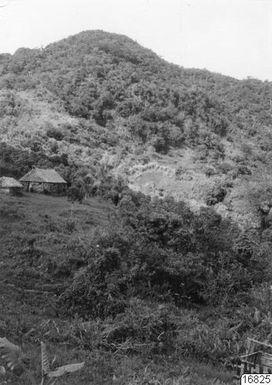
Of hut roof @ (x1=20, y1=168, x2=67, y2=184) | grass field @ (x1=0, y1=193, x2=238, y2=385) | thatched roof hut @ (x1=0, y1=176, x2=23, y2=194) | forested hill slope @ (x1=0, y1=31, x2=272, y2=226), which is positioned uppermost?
forested hill slope @ (x1=0, y1=31, x2=272, y2=226)

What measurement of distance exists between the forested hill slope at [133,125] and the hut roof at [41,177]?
307 cm

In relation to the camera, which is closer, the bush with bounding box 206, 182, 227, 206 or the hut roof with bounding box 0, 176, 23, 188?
the hut roof with bounding box 0, 176, 23, 188

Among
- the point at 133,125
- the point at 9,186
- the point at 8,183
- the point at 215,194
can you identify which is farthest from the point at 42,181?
the point at 133,125

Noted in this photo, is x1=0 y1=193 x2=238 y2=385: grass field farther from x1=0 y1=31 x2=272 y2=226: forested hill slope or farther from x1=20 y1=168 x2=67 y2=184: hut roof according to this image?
x1=0 y1=31 x2=272 y2=226: forested hill slope

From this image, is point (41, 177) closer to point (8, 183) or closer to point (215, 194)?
point (8, 183)

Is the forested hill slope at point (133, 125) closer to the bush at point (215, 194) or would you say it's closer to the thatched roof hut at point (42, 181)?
the bush at point (215, 194)

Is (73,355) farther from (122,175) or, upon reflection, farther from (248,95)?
(248,95)

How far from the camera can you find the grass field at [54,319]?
397 inches

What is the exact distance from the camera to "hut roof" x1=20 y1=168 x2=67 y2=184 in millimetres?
37156

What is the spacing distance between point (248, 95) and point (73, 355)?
331 feet

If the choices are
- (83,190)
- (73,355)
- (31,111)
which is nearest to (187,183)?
(83,190)

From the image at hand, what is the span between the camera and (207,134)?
243 feet

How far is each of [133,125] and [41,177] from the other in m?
35.1

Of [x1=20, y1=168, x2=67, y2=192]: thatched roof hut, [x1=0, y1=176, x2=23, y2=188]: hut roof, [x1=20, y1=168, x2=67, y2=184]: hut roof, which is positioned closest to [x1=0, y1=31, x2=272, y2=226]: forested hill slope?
[x1=20, y1=168, x2=67, y2=184]: hut roof
